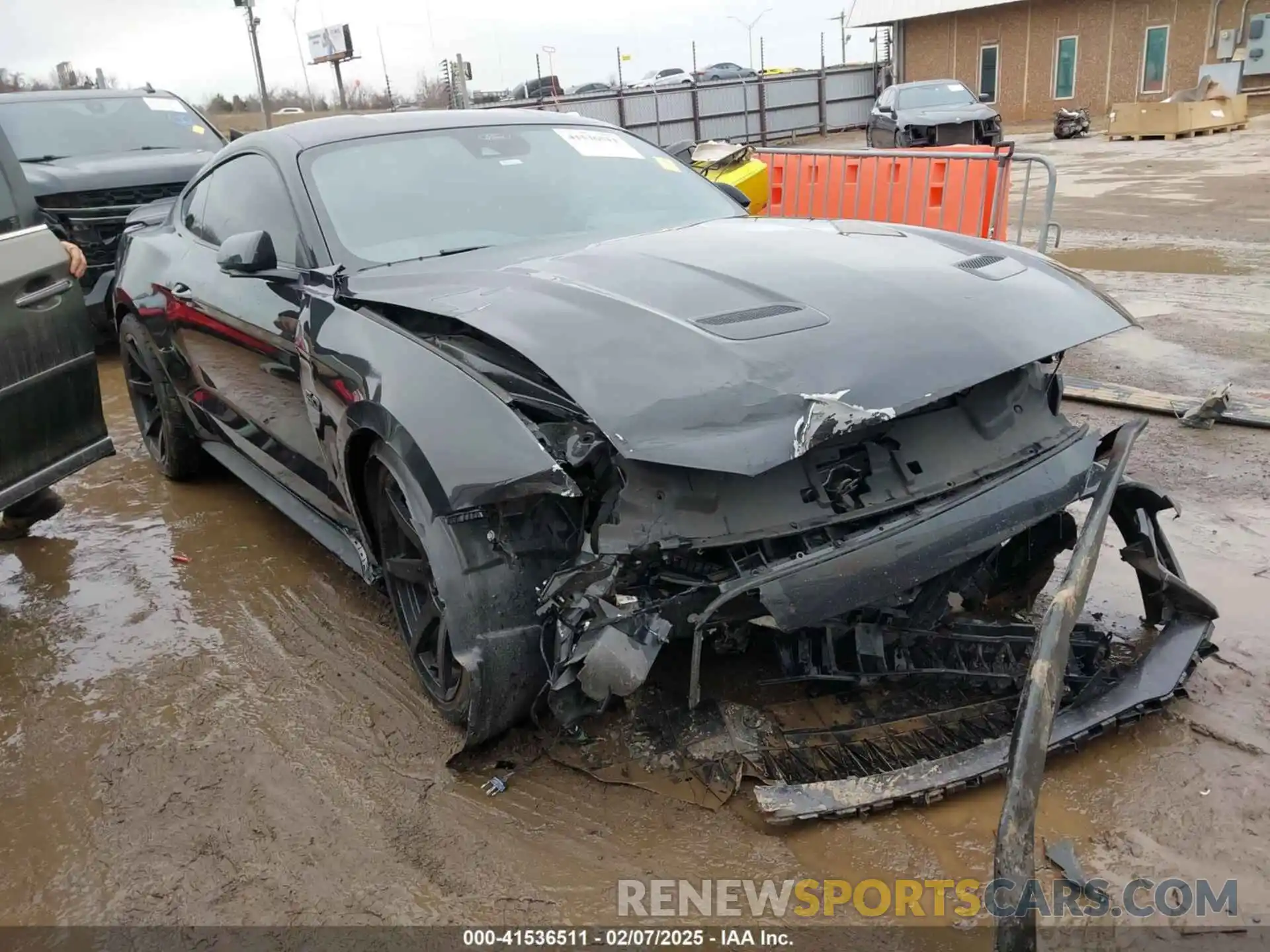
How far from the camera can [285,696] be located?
10.2ft

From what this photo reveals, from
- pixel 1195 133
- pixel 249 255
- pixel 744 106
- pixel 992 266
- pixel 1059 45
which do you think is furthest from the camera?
pixel 1059 45

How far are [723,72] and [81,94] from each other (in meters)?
32.3

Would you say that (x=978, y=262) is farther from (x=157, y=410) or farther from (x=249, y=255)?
(x=157, y=410)

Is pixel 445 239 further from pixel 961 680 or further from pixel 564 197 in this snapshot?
pixel 961 680

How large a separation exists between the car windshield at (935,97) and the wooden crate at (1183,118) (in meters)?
5.00

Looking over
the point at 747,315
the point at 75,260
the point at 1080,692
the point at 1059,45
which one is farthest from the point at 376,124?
the point at 1059,45

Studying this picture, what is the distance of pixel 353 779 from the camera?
8.84 ft

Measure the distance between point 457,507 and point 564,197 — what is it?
1682 mm

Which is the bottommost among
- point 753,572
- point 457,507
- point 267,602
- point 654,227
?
point 267,602

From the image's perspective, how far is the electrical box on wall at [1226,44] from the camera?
929 inches

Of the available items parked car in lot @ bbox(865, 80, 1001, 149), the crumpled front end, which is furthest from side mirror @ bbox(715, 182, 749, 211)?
parked car in lot @ bbox(865, 80, 1001, 149)

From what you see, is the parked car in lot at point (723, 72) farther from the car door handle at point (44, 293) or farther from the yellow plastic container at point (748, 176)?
the car door handle at point (44, 293)

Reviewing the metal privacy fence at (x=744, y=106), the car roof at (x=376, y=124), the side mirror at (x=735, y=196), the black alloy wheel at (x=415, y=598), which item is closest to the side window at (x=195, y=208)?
the car roof at (x=376, y=124)

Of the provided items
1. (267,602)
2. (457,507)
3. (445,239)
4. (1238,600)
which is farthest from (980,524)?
(267,602)
